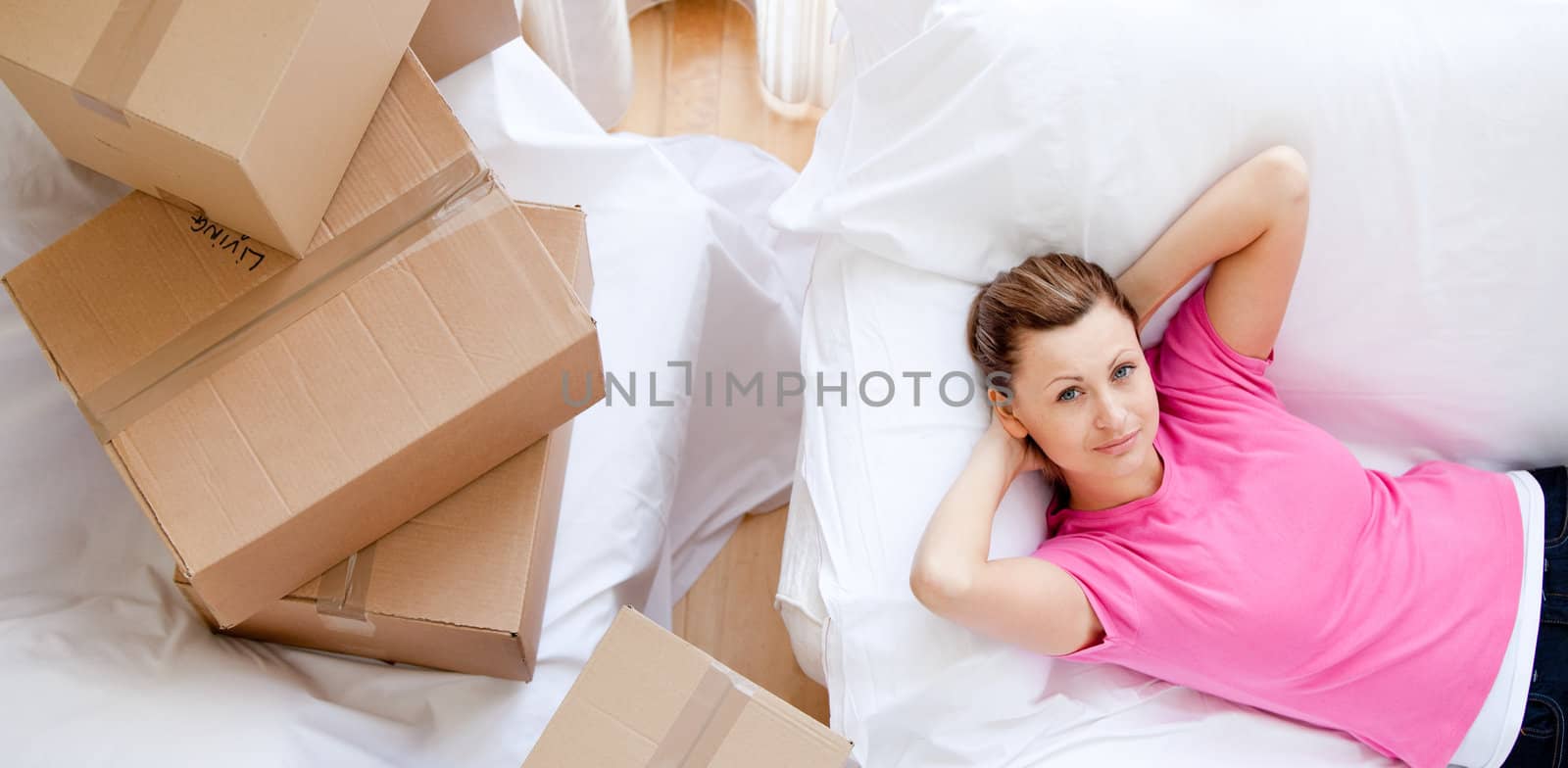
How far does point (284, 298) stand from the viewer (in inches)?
32.3

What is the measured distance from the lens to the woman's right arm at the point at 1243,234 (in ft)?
3.56

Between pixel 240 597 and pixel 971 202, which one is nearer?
pixel 240 597

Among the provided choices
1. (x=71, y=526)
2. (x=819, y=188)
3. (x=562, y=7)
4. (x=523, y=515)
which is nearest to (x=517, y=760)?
(x=523, y=515)

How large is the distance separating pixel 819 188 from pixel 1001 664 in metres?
0.59

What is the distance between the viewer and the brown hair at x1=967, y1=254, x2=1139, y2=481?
3.53 ft

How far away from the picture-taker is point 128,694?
3.04 feet

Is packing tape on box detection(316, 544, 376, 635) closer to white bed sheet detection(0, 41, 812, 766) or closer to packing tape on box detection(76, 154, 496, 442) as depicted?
white bed sheet detection(0, 41, 812, 766)

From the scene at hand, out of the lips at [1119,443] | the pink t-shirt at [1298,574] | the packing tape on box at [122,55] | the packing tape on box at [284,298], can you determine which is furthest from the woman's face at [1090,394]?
the packing tape on box at [122,55]

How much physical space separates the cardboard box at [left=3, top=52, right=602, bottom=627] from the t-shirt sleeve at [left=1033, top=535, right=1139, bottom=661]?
0.58 metres

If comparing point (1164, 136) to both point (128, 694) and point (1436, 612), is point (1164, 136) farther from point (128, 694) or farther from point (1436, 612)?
point (128, 694)

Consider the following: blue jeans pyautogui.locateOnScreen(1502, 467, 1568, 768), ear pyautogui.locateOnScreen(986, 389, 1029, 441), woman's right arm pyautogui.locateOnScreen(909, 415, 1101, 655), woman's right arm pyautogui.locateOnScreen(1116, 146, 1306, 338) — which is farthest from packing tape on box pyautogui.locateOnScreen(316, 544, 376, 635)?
blue jeans pyautogui.locateOnScreen(1502, 467, 1568, 768)

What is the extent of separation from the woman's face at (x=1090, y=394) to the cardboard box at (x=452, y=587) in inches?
19.8

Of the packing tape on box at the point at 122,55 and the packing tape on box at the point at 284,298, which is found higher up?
the packing tape on box at the point at 122,55

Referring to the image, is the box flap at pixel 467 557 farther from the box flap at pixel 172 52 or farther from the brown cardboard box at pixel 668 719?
the box flap at pixel 172 52
